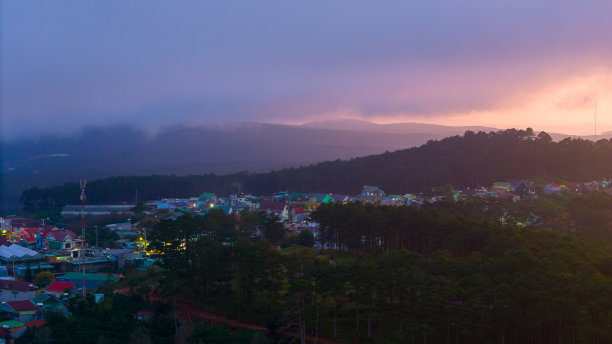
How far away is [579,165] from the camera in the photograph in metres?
36.2

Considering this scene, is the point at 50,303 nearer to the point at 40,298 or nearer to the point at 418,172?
the point at 40,298

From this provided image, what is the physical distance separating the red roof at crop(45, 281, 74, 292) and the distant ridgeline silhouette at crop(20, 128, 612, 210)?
26228mm

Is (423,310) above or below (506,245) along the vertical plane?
below

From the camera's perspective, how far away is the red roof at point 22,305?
17.0 meters

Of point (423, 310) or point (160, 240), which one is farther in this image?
point (160, 240)

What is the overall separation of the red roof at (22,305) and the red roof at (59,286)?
1.94 m

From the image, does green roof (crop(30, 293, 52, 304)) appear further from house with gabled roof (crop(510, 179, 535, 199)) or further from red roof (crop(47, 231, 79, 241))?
house with gabled roof (crop(510, 179, 535, 199))

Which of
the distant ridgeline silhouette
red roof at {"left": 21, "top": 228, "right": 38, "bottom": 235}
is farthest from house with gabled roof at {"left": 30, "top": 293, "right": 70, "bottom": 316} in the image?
the distant ridgeline silhouette

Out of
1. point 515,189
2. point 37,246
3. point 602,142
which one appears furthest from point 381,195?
point 37,246

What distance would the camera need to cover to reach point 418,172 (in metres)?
41.6

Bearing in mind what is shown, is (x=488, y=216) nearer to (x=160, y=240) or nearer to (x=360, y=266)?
(x=360, y=266)

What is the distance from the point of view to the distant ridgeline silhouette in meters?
37.7

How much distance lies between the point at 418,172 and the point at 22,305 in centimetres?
3050

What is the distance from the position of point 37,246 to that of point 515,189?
2740cm
